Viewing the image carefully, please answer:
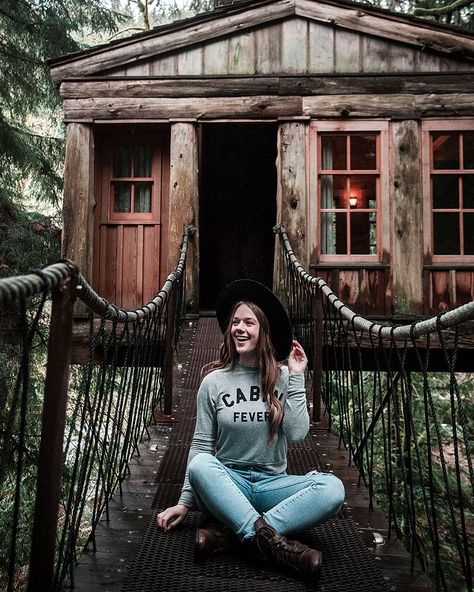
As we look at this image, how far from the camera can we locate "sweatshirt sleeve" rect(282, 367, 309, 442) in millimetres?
2662

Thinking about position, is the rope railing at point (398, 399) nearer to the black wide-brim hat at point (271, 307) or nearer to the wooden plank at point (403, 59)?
the black wide-brim hat at point (271, 307)

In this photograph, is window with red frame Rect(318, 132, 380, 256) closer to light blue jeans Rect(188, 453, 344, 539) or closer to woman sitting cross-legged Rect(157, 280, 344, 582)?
woman sitting cross-legged Rect(157, 280, 344, 582)

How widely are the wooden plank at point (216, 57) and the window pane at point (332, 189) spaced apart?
217 centimetres

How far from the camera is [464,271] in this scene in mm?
7355

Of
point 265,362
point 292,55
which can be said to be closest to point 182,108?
point 292,55

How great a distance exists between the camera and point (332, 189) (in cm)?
768

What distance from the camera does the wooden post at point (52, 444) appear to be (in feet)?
5.57

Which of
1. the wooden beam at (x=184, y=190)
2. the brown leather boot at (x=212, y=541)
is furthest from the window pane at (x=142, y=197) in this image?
the brown leather boot at (x=212, y=541)

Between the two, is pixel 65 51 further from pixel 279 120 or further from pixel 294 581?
pixel 294 581

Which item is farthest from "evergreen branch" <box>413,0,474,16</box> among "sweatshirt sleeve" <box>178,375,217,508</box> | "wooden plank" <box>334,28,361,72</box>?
"sweatshirt sleeve" <box>178,375,217,508</box>

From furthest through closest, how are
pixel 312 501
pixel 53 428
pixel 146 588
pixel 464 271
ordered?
pixel 464 271
pixel 312 501
pixel 146 588
pixel 53 428

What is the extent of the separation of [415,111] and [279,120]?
1.88 metres

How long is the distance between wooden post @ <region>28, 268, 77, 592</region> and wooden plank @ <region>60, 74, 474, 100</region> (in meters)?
6.46

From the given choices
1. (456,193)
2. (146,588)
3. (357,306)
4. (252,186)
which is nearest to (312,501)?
(146,588)
